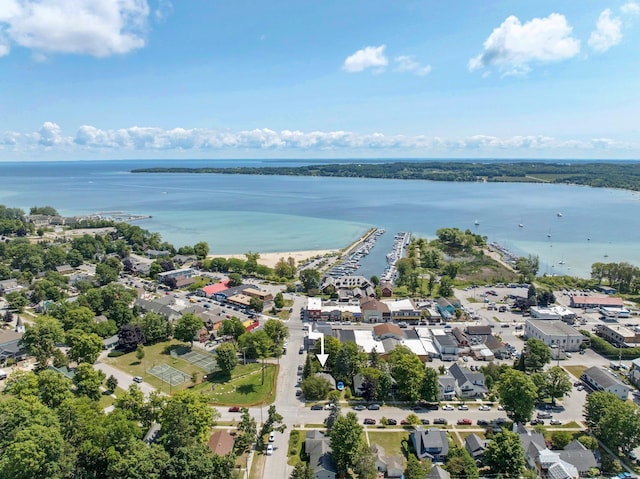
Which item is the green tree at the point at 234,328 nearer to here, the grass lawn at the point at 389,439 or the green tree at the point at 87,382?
the green tree at the point at 87,382

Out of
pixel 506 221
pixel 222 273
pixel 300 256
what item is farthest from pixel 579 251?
pixel 222 273

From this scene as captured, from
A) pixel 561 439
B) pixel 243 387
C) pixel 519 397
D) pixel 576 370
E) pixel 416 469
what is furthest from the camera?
Result: pixel 576 370

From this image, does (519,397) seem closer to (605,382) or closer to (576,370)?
(605,382)

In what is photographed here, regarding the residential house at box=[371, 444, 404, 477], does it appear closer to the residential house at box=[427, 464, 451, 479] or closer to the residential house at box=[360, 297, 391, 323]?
the residential house at box=[427, 464, 451, 479]

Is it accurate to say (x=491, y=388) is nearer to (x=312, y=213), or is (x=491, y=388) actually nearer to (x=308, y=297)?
(x=308, y=297)

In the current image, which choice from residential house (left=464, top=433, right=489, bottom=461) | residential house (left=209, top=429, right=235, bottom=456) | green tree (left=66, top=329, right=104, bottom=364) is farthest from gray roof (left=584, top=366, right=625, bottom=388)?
green tree (left=66, top=329, right=104, bottom=364)

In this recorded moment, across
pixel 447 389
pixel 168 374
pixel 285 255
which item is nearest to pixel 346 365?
pixel 447 389
